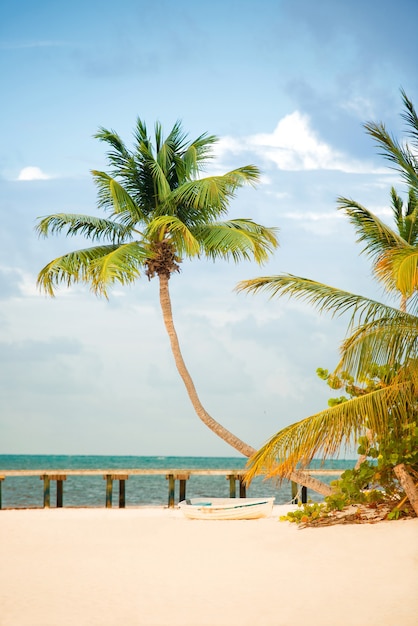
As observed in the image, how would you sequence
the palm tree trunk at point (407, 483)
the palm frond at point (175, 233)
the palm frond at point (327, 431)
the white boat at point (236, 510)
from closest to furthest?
the palm frond at point (327, 431)
the palm tree trunk at point (407, 483)
the white boat at point (236, 510)
the palm frond at point (175, 233)

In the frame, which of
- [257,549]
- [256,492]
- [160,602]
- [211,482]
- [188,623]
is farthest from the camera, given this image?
[211,482]

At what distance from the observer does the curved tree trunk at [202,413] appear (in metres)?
16.2

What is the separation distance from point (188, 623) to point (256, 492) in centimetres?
3342

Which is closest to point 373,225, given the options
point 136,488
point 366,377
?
point 366,377

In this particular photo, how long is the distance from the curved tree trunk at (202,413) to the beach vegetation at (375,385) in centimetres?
321

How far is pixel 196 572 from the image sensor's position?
1058cm

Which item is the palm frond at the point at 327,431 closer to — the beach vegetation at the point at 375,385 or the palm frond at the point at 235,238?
the beach vegetation at the point at 375,385

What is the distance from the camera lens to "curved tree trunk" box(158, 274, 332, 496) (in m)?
16.2

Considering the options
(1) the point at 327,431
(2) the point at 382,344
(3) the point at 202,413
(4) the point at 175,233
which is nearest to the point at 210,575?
(1) the point at 327,431

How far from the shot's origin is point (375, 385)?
40.9 feet

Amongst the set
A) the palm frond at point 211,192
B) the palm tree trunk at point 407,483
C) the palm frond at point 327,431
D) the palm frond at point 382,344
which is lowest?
the palm tree trunk at point 407,483

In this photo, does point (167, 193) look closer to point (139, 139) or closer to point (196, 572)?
point (139, 139)

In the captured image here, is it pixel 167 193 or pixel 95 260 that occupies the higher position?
pixel 167 193

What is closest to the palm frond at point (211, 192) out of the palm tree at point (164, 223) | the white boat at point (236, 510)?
the palm tree at point (164, 223)
